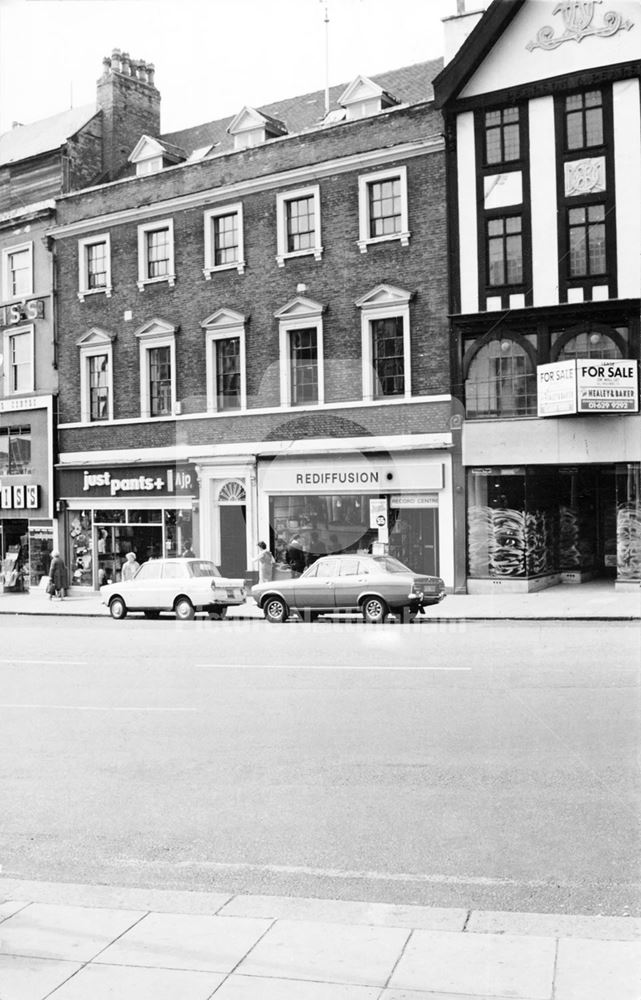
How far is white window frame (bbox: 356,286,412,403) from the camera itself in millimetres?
20938

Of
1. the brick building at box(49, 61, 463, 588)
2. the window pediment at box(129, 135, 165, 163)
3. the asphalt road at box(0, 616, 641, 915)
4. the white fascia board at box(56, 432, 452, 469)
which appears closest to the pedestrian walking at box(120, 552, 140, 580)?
the brick building at box(49, 61, 463, 588)

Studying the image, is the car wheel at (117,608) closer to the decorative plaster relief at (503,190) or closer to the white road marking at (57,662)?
the white road marking at (57,662)

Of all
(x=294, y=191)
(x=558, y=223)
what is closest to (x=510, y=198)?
(x=558, y=223)

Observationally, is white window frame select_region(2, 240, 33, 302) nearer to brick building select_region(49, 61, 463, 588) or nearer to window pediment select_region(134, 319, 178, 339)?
brick building select_region(49, 61, 463, 588)

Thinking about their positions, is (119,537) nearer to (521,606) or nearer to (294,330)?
(294,330)

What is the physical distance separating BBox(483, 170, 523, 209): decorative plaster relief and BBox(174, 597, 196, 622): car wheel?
10342 mm

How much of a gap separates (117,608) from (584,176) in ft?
42.2

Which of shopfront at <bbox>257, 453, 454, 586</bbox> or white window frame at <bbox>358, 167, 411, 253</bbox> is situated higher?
white window frame at <bbox>358, 167, 411, 253</bbox>

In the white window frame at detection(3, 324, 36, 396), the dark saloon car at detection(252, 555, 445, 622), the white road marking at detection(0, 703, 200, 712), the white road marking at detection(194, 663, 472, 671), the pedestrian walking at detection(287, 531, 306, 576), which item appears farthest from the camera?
the white window frame at detection(3, 324, 36, 396)

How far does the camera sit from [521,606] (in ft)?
63.1

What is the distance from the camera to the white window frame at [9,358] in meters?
22.3

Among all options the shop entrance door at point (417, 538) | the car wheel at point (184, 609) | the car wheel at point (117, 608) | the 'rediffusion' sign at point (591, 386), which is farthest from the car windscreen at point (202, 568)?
the 'rediffusion' sign at point (591, 386)

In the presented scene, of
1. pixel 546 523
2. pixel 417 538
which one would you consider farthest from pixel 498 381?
pixel 417 538

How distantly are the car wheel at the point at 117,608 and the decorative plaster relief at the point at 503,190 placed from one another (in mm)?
11352
